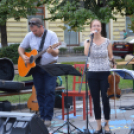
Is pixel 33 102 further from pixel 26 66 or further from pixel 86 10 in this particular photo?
pixel 86 10

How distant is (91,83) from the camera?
4254 mm

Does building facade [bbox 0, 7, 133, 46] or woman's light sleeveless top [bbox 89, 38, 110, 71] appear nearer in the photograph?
woman's light sleeveless top [bbox 89, 38, 110, 71]

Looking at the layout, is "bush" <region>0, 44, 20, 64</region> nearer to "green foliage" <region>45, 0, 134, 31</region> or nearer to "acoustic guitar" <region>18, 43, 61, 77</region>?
"green foliage" <region>45, 0, 134, 31</region>

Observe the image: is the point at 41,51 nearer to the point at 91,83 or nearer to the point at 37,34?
the point at 37,34

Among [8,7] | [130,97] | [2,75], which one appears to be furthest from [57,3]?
[2,75]

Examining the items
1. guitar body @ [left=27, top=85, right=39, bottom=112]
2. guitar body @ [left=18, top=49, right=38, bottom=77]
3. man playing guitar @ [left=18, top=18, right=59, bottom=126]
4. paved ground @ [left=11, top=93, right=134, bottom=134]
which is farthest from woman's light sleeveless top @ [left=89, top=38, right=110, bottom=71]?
guitar body @ [left=27, top=85, right=39, bottom=112]

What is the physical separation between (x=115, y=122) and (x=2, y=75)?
228 centimetres

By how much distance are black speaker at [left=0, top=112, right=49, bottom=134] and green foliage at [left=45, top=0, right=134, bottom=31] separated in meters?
8.99

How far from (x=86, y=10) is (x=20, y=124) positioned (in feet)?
31.7

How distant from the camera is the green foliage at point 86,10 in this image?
11.8m

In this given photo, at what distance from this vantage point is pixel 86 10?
12.0m

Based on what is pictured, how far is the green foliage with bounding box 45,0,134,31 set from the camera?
11.8 m

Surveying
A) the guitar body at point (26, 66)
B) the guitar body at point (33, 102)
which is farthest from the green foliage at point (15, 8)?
the guitar body at point (26, 66)

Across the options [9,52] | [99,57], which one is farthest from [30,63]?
[9,52]
